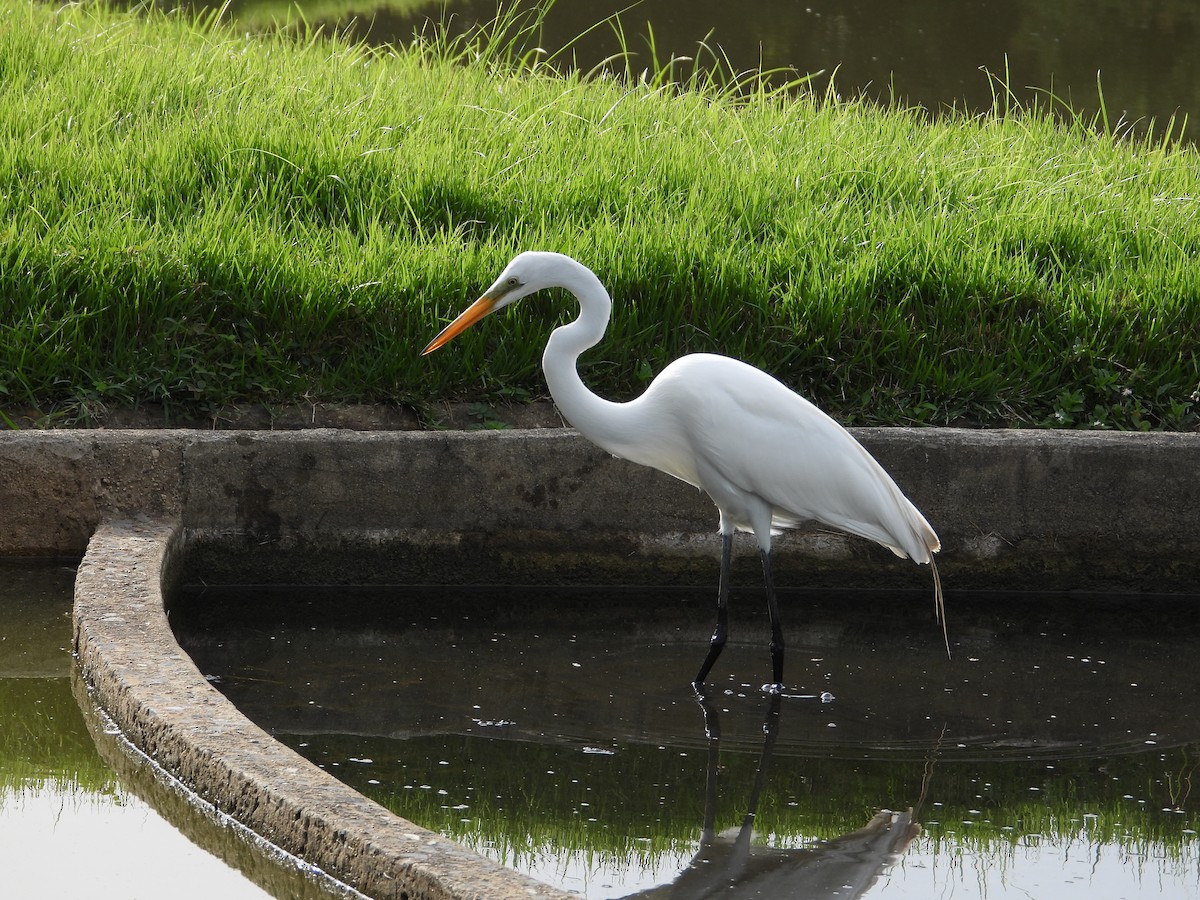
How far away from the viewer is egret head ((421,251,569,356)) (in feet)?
10.6

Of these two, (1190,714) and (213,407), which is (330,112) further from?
(1190,714)

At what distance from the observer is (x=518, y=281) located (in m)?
3.27

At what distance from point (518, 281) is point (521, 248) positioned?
1.47 meters

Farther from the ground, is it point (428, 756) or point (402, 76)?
point (402, 76)

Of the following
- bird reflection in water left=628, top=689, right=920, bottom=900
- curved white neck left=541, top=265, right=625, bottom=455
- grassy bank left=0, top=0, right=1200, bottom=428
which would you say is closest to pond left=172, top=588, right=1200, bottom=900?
bird reflection in water left=628, top=689, right=920, bottom=900

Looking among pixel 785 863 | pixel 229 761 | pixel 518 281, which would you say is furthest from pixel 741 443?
pixel 229 761

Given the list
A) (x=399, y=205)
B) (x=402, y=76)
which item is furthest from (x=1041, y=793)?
(x=402, y=76)

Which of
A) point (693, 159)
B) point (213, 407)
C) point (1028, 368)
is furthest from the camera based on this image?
point (693, 159)

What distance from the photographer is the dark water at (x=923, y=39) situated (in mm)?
10750

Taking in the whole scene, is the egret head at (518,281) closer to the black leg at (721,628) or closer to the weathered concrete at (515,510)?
the weathered concrete at (515,510)

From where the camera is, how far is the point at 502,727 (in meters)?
3.19

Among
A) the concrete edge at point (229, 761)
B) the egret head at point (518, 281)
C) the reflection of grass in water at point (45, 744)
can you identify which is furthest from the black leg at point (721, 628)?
the reflection of grass in water at point (45, 744)

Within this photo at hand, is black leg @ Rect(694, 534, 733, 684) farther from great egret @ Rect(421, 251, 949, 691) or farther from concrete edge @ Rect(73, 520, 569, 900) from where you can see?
concrete edge @ Rect(73, 520, 569, 900)

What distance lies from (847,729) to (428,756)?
98cm
